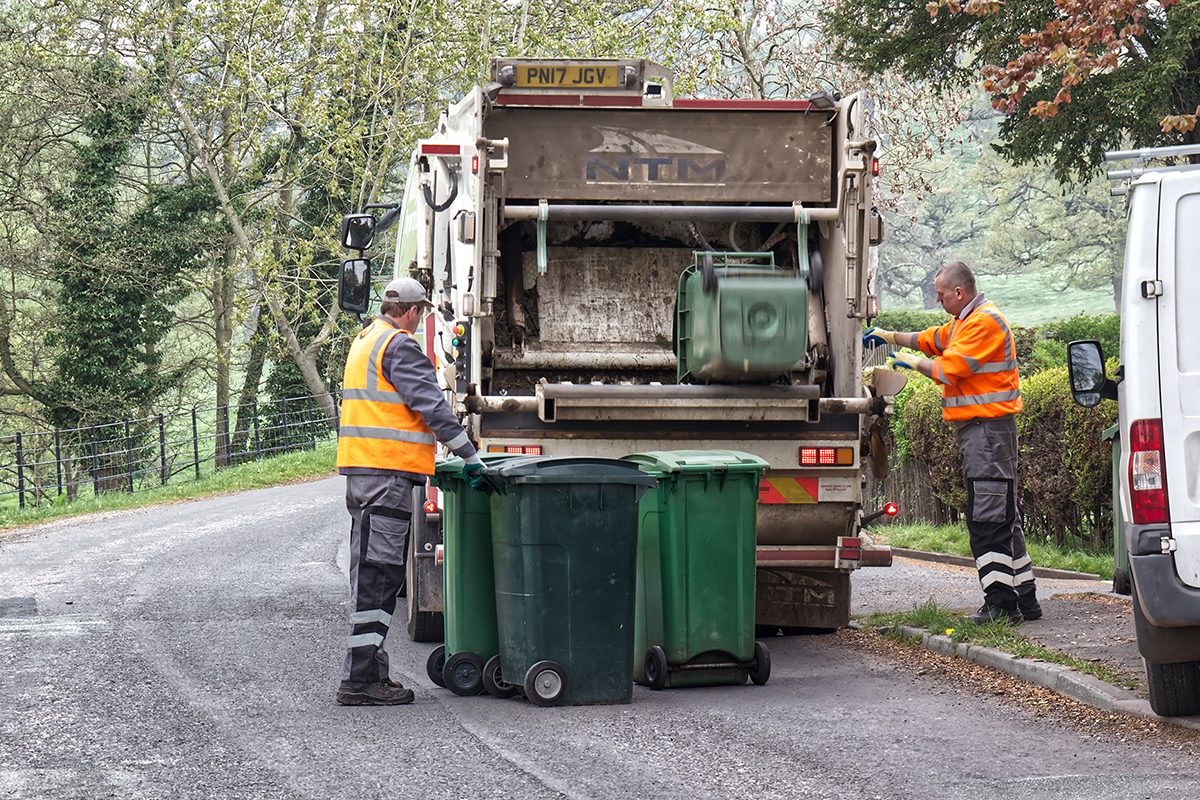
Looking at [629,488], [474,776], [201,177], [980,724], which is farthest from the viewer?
[201,177]

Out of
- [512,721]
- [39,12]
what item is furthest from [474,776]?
[39,12]

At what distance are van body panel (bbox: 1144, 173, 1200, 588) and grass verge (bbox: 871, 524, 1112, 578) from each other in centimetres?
522

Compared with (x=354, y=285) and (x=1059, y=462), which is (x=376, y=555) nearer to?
(x=354, y=285)

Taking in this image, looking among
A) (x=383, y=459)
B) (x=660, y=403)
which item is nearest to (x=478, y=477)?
(x=383, y=459)

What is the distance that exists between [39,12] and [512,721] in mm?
24205

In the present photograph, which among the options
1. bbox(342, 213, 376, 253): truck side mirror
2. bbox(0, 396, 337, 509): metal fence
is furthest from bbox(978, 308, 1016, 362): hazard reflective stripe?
bbox(0, 396, 337, 509): metal fence

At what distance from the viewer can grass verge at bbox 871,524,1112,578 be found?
1084 cm

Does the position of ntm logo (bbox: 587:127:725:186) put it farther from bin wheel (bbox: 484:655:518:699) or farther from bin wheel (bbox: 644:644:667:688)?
bin wheel (bbox: 484:655:518:699)

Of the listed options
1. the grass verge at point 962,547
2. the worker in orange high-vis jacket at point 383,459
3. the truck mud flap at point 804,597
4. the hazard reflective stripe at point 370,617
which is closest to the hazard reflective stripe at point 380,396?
the worker in orange high-vis jacket at point 383,459

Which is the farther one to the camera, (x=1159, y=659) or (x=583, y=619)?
(x=583, y=619)

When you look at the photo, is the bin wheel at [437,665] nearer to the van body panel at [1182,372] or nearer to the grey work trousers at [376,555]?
the grey work trousers at [376,555]

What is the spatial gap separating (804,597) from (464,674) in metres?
2.21

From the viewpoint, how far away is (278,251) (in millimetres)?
28641

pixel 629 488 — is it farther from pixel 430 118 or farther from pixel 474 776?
pixel 430 118
